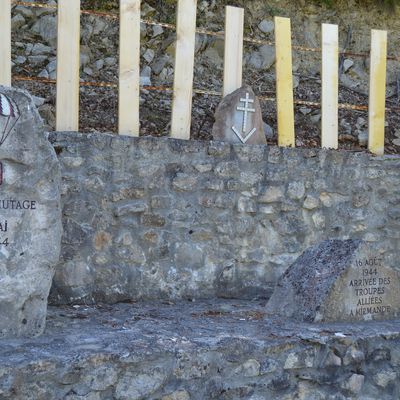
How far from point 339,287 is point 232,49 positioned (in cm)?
235

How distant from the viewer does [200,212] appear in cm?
543

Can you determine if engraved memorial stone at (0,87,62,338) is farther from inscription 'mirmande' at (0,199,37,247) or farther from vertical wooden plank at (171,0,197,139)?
vertical wooden plank at (171,0,197,139)

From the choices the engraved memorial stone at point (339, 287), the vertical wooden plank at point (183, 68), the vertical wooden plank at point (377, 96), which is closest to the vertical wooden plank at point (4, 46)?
the vertical wooden plank at point (183, 68)

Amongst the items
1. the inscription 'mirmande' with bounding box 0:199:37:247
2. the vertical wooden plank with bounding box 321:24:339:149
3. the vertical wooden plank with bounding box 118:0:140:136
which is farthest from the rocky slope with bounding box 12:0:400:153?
the inscription 'mirmande' with bounding box 0:199:37:247

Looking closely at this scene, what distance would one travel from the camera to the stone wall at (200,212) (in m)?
5.00

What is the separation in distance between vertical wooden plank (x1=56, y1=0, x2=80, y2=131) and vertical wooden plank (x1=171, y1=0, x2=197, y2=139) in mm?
820

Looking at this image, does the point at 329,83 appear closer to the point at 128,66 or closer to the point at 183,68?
the point at 183,68

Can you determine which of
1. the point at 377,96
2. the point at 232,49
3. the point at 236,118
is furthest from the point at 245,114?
the point at 377,96

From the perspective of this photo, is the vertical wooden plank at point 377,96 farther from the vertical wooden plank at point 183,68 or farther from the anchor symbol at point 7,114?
the anchor symbol at point 7,114

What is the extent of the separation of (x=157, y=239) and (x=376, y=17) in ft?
17.2

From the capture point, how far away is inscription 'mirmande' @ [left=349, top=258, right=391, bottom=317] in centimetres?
453

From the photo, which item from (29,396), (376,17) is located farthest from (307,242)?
(376,17)

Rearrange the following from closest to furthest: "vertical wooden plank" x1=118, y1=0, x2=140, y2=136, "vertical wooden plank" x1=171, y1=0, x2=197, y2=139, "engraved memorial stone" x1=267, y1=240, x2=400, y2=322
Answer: "engraved memorial stone" x1=267, y1=240, x2=400, y2=322 → "vertical wooden plank" x1=118, y1=0, x2=140, y2=136 → "vertical wooden plank" x1=171, y1=0, x2=197, y2=139

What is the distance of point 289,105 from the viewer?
6070 millimetres
